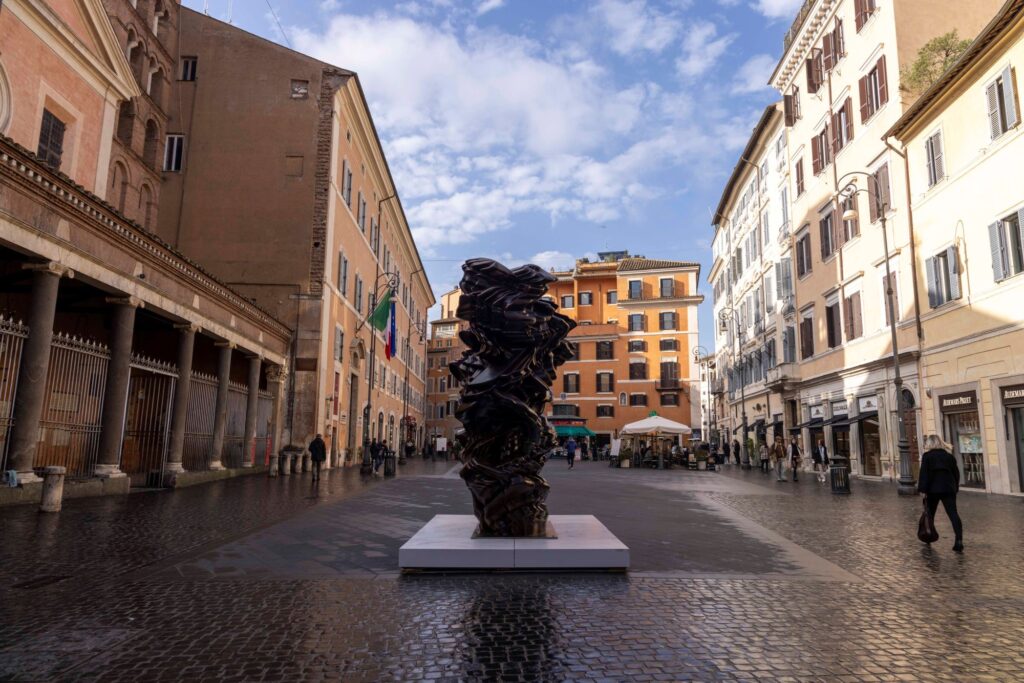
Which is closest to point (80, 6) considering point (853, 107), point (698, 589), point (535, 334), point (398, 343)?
point (535, 334)

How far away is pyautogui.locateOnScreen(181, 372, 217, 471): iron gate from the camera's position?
802 inches

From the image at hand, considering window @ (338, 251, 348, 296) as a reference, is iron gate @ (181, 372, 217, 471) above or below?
below

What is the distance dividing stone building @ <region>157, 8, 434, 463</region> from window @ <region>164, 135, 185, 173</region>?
43mm

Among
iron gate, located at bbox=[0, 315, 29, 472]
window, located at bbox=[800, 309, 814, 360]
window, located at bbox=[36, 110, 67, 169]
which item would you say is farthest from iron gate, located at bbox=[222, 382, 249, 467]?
window, located at bbox=[800, 309, 814, 360]

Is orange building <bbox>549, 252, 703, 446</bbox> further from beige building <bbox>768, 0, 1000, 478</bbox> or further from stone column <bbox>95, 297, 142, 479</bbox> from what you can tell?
stone column <bbox>95, 297, 142, 479</bbox>

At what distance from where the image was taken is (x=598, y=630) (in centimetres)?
496

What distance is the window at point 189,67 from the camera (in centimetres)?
2967

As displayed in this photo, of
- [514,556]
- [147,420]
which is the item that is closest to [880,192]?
[514,556]

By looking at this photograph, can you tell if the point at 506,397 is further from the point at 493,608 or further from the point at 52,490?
the point at 52,490

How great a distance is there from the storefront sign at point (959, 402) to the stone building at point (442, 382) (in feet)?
177

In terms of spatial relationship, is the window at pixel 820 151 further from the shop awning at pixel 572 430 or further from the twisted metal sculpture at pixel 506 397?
the shop awning at pixel 572 430

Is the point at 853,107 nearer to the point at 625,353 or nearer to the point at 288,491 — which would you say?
the point at 288,491

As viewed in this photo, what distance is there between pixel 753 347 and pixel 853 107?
18164mm

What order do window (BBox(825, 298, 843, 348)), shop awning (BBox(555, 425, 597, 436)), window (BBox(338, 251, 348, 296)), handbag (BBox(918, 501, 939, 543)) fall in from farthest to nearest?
shop awning (BBox(555, 425, 597, 436)) → window (BBox(338, 251, 348, 296)) → window (BBox(825, 298, 843, 348)) → handbag (BBox(918, 501, 939, 543))
